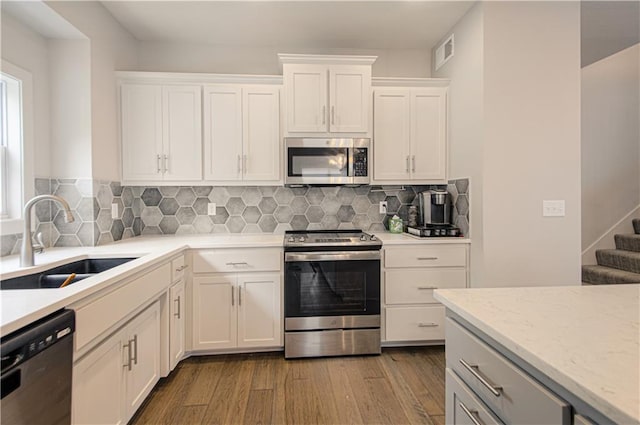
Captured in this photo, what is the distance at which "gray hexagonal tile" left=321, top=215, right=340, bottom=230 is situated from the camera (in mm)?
3217

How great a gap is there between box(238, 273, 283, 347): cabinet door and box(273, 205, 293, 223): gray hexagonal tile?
0.76 meters

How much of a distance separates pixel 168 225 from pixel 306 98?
5.76 feet

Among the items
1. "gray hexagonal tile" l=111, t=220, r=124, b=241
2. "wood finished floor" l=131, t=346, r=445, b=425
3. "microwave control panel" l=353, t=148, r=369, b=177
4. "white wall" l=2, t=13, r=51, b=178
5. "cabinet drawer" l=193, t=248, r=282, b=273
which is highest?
"white wall" l=2, t=13, r=51, b=178

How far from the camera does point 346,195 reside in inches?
127

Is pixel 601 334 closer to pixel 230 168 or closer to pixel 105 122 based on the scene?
pixel 230 168

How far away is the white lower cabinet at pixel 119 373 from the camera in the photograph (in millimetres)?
1299

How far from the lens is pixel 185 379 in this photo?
224 cm

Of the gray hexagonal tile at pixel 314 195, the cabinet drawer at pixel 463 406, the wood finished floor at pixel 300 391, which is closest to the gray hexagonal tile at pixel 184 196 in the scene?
the gray hexagonal tile at pixel 314 195

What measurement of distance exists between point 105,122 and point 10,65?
2.10 feet

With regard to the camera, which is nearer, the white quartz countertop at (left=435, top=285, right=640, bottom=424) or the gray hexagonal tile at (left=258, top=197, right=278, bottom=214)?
the white quartz countertop at (left=435, top=285, right=640, bottom=424)

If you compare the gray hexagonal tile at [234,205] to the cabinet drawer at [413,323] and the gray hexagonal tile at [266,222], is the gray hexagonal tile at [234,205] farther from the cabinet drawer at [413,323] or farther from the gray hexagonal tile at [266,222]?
the cabinet drawer at [413,323]

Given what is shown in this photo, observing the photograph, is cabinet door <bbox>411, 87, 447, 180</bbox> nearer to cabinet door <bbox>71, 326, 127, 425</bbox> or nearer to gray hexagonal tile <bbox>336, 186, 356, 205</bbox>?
gray hexagonal tile <bbox>336, 186, 356, 205</bbox>

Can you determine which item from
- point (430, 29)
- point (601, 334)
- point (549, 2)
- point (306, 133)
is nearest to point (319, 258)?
point (306, 133)

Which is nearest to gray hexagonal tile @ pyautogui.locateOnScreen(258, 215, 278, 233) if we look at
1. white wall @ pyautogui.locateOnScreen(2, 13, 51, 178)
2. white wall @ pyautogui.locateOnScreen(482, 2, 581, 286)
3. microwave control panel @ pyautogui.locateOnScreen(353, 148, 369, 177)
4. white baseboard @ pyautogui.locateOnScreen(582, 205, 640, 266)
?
microwave control panel @ pyautogui.locateOnScreen(353, 148, 369, 177)
